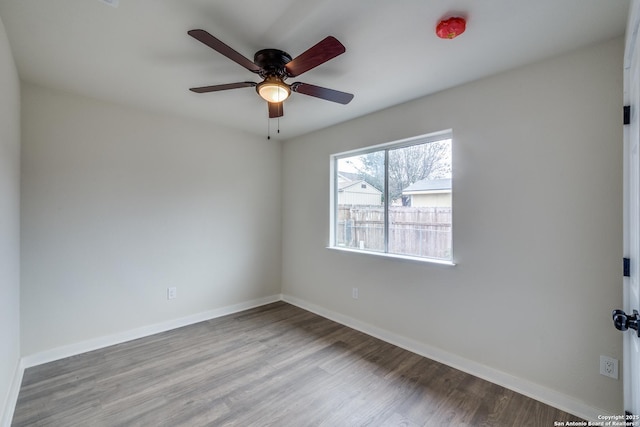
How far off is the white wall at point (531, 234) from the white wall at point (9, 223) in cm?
294

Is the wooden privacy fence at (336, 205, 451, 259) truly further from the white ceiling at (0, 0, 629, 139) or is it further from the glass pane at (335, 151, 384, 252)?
the white ceiling at (0, 0, 629, 139)

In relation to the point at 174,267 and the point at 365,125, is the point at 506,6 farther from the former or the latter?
the point at 174,267

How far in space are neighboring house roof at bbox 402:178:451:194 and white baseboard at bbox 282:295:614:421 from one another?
1456 mm

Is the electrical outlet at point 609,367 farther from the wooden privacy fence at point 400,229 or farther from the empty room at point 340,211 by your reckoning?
the wooden privacy fence at point 400,229

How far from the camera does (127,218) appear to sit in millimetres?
2908

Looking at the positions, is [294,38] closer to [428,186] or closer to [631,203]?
[428,186]

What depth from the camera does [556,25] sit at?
163 centimetres

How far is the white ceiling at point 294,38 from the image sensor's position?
1.52 metres

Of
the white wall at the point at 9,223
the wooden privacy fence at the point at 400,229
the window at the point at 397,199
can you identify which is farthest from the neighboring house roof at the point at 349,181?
the white wall at the point at 9,223

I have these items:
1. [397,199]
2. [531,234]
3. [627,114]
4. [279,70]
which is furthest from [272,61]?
[531,234]

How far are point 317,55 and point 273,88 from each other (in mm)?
434

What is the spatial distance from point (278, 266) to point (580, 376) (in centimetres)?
337

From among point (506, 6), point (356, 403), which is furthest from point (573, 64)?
point (356, 403)

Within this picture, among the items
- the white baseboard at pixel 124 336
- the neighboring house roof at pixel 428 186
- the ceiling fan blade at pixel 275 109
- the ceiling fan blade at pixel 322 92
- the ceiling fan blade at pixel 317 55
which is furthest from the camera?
the neighboring house roof at pixel 428 186
